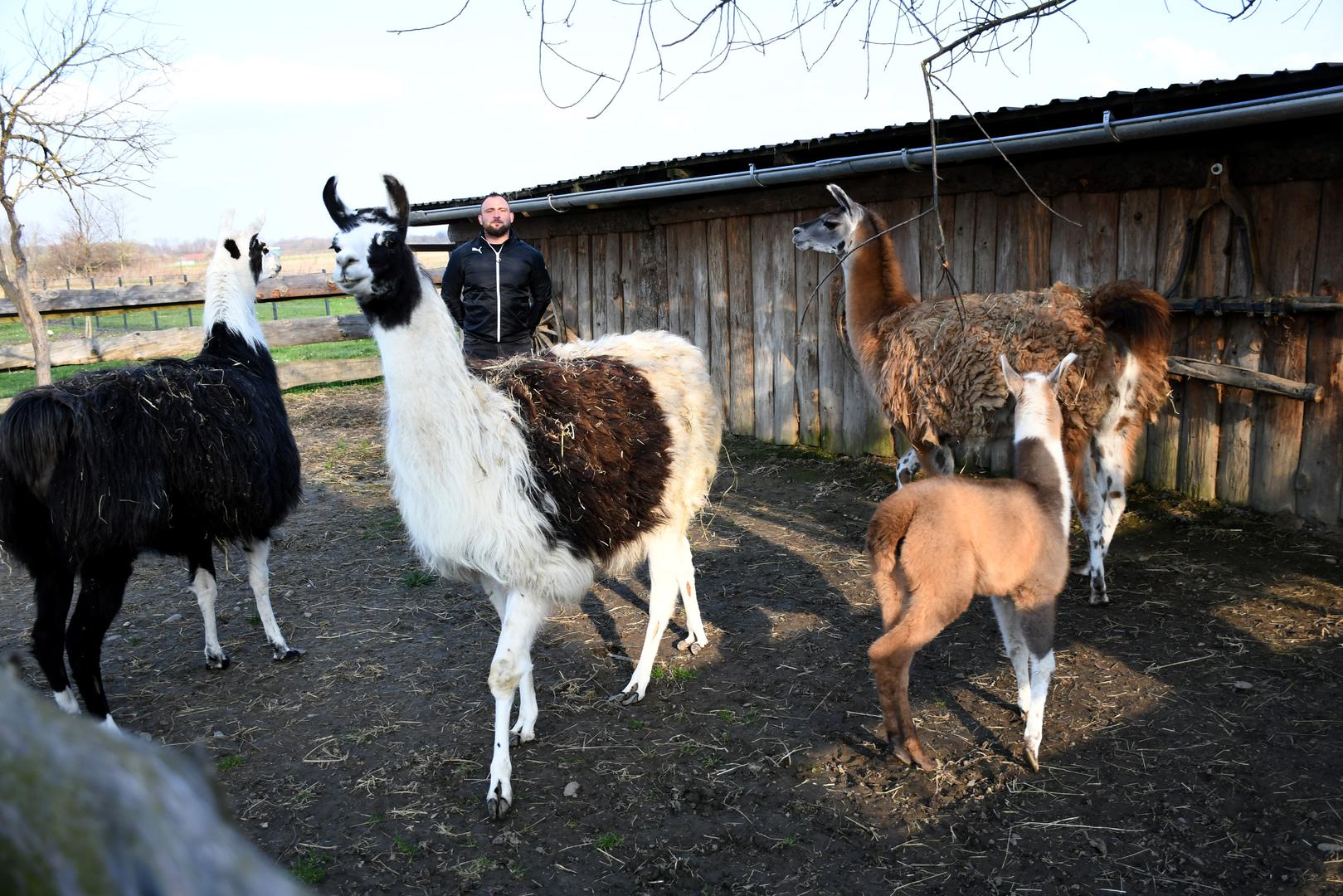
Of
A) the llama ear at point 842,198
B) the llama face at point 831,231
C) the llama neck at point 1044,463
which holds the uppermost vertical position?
the llama ear at point 842,198

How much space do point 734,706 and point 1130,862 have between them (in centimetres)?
184

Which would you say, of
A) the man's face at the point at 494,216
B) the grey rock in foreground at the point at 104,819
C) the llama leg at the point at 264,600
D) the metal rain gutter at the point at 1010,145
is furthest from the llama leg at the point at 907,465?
the grey rock in foreground at the point at 104,819

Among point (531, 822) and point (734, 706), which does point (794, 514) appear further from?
point (531, 822)

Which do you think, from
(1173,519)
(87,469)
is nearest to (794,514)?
(1173,519)

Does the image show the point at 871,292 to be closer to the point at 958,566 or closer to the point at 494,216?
the point at 494,216

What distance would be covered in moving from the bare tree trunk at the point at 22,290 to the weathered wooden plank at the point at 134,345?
1.83 meters

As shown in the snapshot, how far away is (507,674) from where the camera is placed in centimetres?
373

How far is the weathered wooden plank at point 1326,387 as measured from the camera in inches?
226

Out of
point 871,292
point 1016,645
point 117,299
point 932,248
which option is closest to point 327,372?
point 117,299

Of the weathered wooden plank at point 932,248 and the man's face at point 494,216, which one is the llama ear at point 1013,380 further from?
the weathered wooden plank at point 932,248

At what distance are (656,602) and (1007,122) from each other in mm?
4760

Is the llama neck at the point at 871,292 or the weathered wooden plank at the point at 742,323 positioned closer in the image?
the llama neck at the point at 871,292

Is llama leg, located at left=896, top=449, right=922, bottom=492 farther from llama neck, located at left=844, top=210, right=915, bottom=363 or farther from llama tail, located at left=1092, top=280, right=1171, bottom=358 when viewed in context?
llama tail, located at left=1092, top=280, right=1171, bottom=358

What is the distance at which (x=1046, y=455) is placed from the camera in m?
4.02
